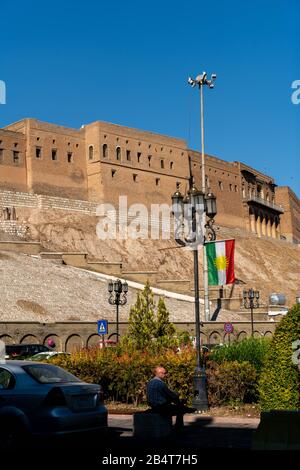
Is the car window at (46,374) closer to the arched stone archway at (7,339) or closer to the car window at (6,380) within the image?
the car window at (6,380)

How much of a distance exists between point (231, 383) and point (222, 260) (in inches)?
928

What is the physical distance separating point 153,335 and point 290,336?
7760 mm

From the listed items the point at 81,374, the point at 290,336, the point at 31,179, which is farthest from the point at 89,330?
the point at 31,179

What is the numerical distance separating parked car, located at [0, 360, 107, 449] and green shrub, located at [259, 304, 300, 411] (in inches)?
141

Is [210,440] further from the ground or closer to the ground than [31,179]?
closer to the ground

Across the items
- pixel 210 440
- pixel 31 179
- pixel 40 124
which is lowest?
pixel 210 440

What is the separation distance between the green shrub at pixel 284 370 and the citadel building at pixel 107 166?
50367 millimetres

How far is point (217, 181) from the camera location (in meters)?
87.2

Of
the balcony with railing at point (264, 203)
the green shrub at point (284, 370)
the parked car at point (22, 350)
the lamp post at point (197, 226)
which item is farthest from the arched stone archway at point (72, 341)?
the balcony with railing at point (264, 203)

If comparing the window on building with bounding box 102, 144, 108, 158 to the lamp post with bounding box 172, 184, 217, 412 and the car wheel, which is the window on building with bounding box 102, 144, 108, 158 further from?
the car wheel
